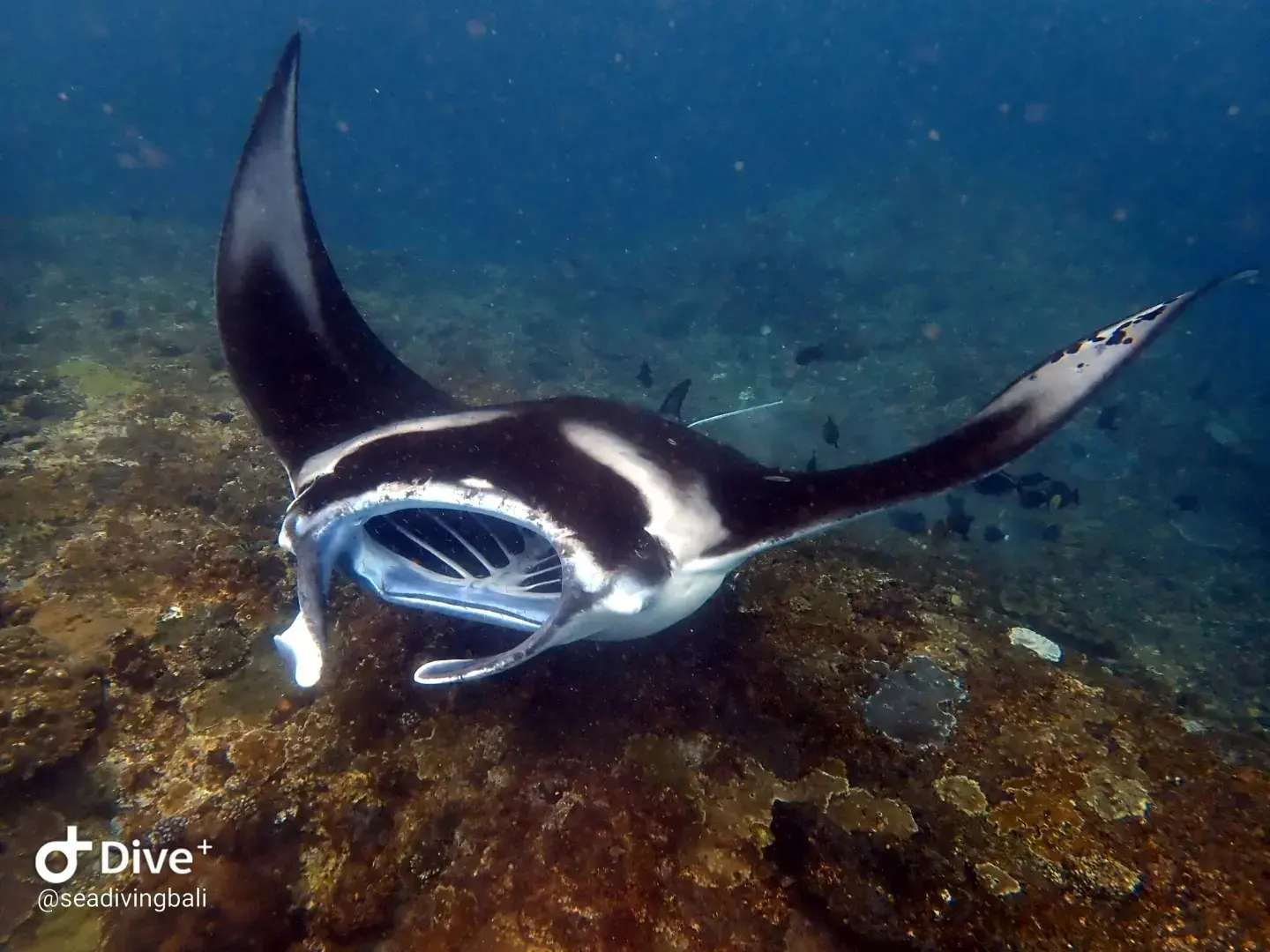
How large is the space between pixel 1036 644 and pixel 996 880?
167cm

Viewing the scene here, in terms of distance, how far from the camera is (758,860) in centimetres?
Answer: 246

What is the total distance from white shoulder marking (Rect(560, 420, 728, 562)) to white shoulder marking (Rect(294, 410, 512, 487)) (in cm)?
40

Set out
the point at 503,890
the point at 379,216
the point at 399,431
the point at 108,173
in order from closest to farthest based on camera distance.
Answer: the point at 503,890 → the point at 399,431 → the point at 379,216 → the point at 108,173

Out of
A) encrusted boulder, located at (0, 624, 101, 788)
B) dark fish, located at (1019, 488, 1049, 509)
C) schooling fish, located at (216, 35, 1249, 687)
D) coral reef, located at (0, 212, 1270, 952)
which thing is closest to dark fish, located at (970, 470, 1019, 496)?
dark fish, located at (1019, 488, 1049, 509)

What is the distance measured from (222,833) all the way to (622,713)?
1.66 m

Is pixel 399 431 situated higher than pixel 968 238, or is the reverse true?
pixel 399 431

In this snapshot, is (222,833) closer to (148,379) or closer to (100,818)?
(100,818)

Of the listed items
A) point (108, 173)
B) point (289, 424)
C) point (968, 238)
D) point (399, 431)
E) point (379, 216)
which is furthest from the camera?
point (108, 173)

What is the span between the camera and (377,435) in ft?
9.46

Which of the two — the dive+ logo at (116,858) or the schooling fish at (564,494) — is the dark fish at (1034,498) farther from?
the dive+ logo at (116,858)

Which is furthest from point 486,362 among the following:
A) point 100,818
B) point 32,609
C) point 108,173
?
point 108,173

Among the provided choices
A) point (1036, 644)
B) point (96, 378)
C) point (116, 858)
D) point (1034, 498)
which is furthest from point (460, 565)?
point (1034, 498)

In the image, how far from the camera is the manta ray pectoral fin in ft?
7.02

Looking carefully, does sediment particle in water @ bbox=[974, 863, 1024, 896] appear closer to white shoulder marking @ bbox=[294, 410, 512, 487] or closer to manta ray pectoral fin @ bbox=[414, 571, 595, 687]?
manta ray pectoral fin @ bbox=[414, 571, 595, 687]
